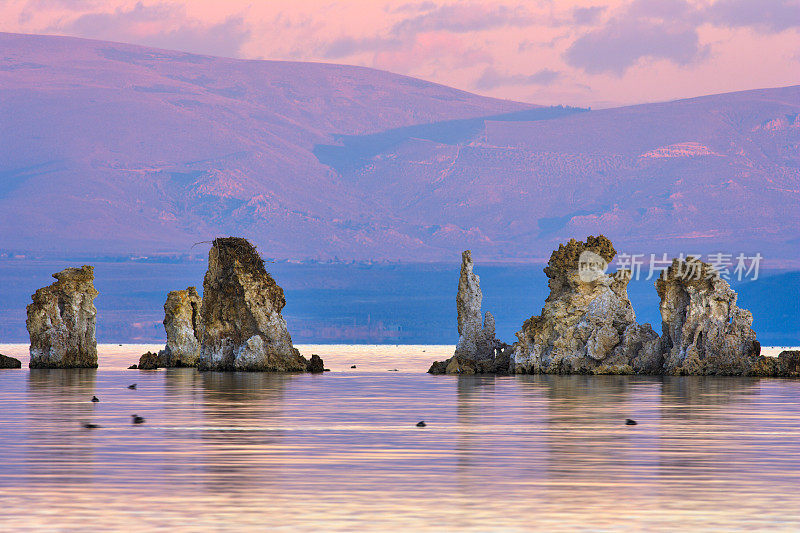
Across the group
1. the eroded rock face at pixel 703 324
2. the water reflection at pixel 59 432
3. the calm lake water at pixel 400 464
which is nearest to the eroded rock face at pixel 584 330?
the eroded rock face at pixel 703 324

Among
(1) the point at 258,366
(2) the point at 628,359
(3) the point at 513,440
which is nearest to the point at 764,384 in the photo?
(2) the point at 628,359

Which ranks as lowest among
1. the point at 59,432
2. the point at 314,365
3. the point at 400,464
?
the point at 400,464

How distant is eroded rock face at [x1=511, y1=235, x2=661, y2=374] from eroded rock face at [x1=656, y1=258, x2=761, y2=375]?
2.29 meters

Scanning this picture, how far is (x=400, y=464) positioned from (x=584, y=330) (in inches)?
2546

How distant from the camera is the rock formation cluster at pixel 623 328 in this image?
3725 inches

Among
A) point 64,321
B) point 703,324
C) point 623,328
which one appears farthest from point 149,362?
point 703,324

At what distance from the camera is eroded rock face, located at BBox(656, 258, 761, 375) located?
9406 centimetres

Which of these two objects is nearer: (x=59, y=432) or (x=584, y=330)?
(x=59, y=432)

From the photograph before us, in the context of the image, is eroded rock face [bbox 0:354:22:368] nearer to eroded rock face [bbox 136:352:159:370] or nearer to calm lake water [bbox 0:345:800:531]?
eroded rock face [bbox 136:352:159:370]

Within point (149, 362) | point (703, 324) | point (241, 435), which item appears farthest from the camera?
point (149, 362)

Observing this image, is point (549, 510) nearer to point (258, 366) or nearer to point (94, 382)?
point (94, 382)

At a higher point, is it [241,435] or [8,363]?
[8,363]

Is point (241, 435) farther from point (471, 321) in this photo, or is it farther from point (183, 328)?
point (183, 328)

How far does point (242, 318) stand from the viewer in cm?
10475
